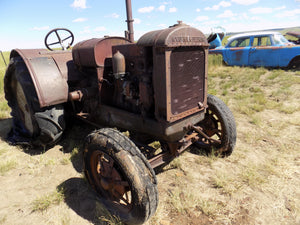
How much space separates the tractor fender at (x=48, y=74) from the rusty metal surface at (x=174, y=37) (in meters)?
1.43

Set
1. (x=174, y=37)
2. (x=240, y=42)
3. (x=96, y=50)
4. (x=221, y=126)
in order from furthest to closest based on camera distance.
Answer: (x=240, y=42) < (x=221, y=126) < (x=96, y=50) < (x=174, y=37)

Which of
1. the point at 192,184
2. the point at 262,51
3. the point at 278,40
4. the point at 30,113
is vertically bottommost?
the point at 192,184

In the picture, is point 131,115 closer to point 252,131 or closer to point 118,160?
point 118,160

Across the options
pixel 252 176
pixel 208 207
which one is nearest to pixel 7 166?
pixel 208 207

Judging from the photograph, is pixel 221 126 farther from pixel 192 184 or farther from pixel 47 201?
pixel 47 201

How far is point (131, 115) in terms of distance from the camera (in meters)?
2.34

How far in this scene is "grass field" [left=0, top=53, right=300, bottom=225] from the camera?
6.63 feet

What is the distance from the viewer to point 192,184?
2.45 m

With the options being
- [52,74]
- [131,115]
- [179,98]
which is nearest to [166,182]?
[131,115]

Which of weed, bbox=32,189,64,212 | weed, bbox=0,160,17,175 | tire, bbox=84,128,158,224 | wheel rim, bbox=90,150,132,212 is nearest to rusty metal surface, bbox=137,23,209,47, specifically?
tire, bbox=84,128,158,224

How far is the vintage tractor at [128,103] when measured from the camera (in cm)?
182

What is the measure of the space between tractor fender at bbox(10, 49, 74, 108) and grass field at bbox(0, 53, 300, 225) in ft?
2.80

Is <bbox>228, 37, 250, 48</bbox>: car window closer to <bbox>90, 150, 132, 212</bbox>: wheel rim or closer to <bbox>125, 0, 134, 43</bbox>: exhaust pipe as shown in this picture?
<bbox>125, 0, 134, 43</bbox>: exhaust pipe

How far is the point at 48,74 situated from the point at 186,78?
1850 millimetres
